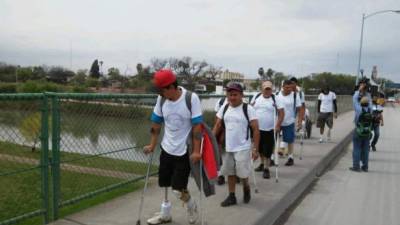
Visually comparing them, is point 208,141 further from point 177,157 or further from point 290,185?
point 290,185

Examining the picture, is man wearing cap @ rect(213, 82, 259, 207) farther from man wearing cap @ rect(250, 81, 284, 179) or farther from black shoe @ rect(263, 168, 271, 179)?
man wearing cap @ rect(250, 81, 284, 179)

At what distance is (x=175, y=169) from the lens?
15.6ft

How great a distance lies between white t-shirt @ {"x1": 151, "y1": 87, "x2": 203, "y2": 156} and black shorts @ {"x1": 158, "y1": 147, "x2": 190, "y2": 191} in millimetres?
62

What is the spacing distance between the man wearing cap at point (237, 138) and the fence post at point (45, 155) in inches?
88.3

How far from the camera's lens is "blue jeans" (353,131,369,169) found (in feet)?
31.3

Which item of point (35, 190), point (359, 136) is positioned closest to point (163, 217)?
point (35, 190)

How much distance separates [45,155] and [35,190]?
3021mm

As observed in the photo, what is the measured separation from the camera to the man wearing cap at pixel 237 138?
5.90 metres

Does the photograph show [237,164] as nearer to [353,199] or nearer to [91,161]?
[91,161]

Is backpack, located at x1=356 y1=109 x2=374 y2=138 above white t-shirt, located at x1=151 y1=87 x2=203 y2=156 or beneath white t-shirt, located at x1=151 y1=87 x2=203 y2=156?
beneath

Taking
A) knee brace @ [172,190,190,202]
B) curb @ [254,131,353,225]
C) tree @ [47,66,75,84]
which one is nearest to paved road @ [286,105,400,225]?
curb @ [254,131,353,225]

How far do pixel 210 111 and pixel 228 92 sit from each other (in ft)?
13.5

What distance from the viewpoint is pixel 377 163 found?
36.3 feet

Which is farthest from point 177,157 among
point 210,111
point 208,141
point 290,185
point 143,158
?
point 210,111
